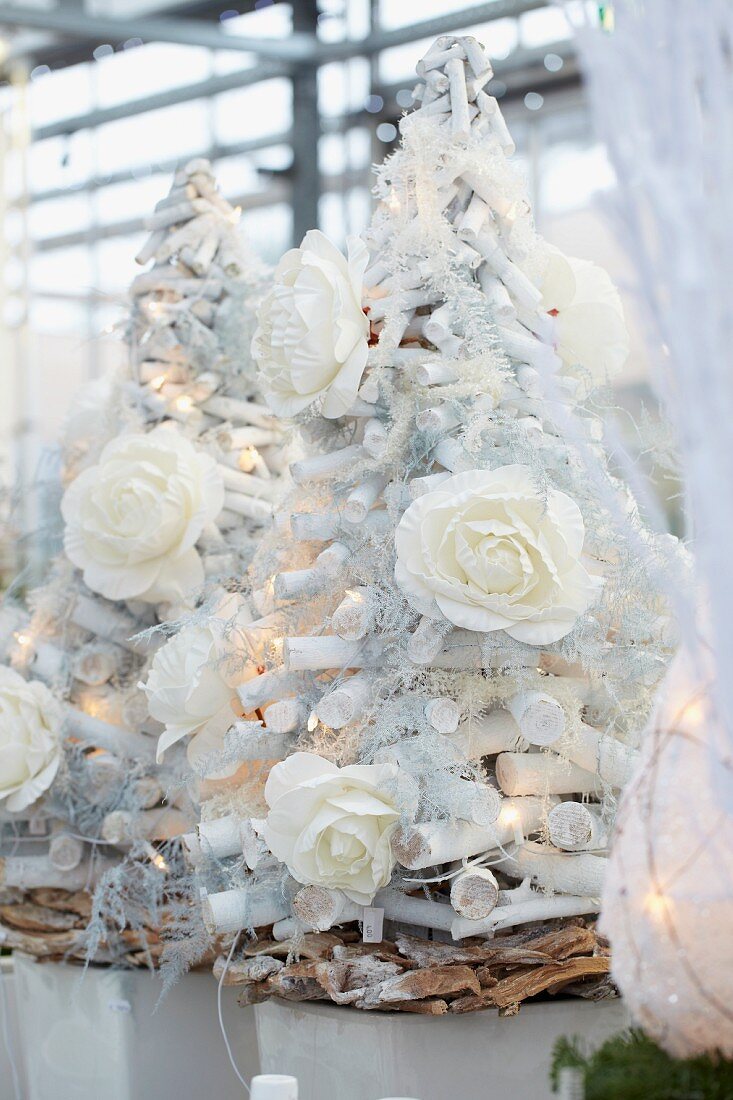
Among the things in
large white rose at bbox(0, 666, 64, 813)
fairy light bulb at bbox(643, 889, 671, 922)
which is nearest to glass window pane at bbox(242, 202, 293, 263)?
large white rose at bbox(0, 666, 64, 813)

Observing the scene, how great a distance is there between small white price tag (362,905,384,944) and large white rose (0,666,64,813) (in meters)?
0.48

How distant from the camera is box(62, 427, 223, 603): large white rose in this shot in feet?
5.19

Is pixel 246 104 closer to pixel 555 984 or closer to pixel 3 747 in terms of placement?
pixel 3 747

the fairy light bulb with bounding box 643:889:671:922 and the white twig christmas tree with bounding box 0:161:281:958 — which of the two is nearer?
the fairy light bulb with bounding box 643:889:671:922

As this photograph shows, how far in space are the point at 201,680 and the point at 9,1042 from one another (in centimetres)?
68

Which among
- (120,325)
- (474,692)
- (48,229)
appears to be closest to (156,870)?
(474,692)

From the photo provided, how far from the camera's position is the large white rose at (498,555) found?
3.86 feet

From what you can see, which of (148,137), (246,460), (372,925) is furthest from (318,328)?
(148,137)

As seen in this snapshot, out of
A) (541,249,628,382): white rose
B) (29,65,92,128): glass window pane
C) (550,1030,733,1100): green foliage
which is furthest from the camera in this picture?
(29,65,92,128): glass window pane

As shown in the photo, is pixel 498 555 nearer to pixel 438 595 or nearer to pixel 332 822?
pixel 438 595

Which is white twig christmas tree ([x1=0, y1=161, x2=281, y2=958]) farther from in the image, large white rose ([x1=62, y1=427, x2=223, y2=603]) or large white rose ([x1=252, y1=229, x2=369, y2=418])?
large white rose ([x1=252, y1=229, x2=369, y2=418])

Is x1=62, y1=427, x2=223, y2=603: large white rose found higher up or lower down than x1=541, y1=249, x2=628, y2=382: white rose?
lower down

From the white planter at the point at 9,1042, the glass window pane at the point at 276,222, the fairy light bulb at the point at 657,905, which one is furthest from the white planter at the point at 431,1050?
the glass window pane at the point at 276,222

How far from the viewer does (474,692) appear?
124 cm
